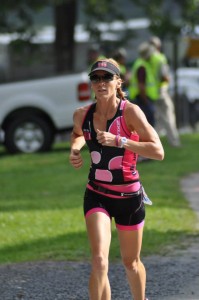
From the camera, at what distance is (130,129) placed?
20.2 ft

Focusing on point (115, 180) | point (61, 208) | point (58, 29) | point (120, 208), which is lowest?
point (61, 208)

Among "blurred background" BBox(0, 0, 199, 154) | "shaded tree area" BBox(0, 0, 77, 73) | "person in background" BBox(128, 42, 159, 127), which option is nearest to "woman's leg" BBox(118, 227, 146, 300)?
"person in background" BBox(128, 42, 159, 127)

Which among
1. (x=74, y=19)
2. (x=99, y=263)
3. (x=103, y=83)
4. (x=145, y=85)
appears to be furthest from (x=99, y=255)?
(x=74, y=19)

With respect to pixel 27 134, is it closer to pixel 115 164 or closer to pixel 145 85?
pixel 145 85

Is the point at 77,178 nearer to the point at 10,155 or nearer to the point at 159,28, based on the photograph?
the point at 10,155

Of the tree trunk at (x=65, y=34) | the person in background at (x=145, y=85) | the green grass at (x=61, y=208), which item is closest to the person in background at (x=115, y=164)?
the green grass at (x=61, y=208)

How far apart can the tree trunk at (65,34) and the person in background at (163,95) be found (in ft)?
20.9

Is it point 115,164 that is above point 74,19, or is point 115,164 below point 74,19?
above

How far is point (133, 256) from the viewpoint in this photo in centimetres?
619

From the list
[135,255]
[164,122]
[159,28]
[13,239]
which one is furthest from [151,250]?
[159,28]

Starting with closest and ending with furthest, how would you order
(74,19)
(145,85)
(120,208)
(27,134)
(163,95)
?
(120,208) → (145,85) → (163,95) → (27,134) → (74,19)

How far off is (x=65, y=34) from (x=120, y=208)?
18.2m

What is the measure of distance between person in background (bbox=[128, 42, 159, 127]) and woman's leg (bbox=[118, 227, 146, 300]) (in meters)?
9.56

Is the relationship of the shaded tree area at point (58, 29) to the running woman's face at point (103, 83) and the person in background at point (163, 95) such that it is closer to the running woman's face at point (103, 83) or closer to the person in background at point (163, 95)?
the person in background at point (163, 95)
